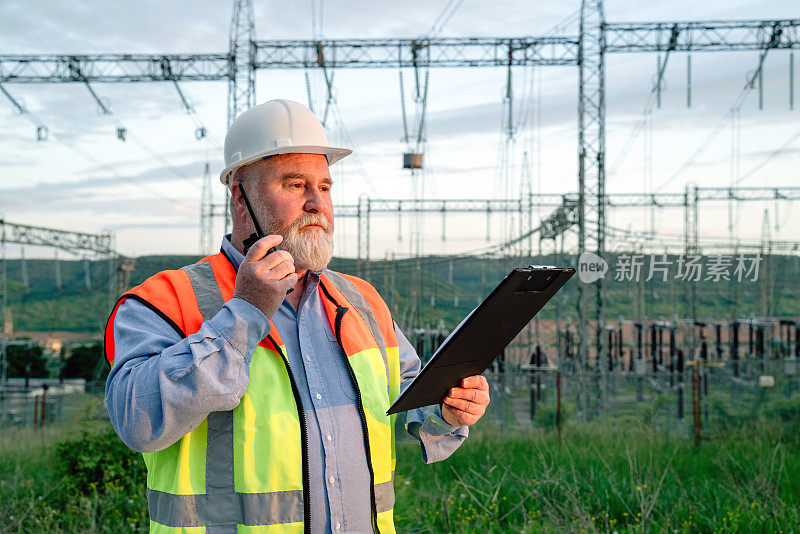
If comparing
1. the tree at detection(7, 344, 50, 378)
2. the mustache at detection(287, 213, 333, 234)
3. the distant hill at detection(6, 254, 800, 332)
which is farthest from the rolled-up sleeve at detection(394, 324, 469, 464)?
the tree at detection(7, 344, 50, 378)

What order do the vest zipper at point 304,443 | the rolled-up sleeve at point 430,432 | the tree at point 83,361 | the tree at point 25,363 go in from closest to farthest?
the vest zipper at point 304,443 < the rolled-up sleeve at point 430,432 < the tree at point 83,361 < the tree at point 25,363

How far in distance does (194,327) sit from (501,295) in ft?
2.40

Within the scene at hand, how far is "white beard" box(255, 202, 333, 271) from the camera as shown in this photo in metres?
1.78

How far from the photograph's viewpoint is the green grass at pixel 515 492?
4.46 m

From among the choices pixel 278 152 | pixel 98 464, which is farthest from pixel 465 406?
pixel 98 464

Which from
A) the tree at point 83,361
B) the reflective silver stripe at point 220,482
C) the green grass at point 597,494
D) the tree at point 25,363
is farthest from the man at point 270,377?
the tree at point 25,363

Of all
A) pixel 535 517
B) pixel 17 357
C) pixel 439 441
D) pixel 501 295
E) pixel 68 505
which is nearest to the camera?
pixel 501 295

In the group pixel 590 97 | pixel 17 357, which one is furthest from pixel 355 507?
pixel 17 357

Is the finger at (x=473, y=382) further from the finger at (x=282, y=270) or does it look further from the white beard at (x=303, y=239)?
the finger at (x=282, y=270)

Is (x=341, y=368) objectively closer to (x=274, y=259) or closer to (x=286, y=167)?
(x=274, y=259)

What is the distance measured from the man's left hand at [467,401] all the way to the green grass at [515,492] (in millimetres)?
2239

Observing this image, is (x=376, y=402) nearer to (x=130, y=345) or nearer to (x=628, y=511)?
(x=130, y=345)

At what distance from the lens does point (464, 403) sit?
1.81 m

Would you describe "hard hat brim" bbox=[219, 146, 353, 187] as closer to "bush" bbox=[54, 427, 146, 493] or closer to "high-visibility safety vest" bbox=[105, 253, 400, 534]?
"high-visibility safety vest" bbox=[105, 253, 400, 534]
